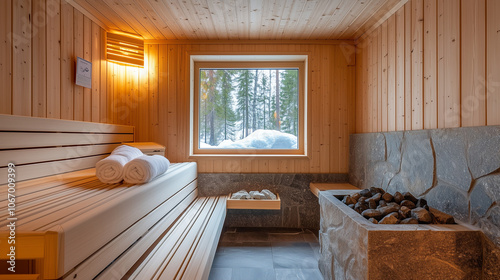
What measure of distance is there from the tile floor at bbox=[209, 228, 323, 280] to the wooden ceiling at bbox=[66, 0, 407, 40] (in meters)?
2.17

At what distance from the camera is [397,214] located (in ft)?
4.51

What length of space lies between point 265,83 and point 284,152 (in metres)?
0.88

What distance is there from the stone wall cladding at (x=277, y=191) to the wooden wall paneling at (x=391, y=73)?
3.10ft

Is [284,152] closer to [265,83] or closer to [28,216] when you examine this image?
[265,83]

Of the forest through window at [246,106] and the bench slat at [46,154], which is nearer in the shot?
the bench slat at [46,154]

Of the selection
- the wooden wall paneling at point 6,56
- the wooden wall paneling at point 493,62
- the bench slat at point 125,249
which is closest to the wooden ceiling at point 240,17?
the wooden wall paneling at point 6,56

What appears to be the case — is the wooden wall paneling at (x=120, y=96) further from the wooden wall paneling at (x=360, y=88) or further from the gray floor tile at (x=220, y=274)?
the wooden wall paneling at (x=360, y=88)

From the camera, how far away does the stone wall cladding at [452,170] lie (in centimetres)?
116

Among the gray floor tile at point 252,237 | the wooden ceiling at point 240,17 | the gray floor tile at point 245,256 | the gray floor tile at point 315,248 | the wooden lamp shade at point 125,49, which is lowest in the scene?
the gray floor tile at point 245,256

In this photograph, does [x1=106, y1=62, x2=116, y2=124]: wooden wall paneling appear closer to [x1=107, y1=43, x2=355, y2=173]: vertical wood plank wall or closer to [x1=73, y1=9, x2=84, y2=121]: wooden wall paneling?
[x1=107, y1=43, x2=355, y2=173]: vertical wood plank wall

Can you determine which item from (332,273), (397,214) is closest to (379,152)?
(397,214)

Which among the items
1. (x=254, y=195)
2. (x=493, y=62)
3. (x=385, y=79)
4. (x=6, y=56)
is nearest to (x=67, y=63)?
(x=6, y=56)

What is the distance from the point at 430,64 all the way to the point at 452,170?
72cm

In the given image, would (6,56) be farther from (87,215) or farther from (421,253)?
(421,253)
